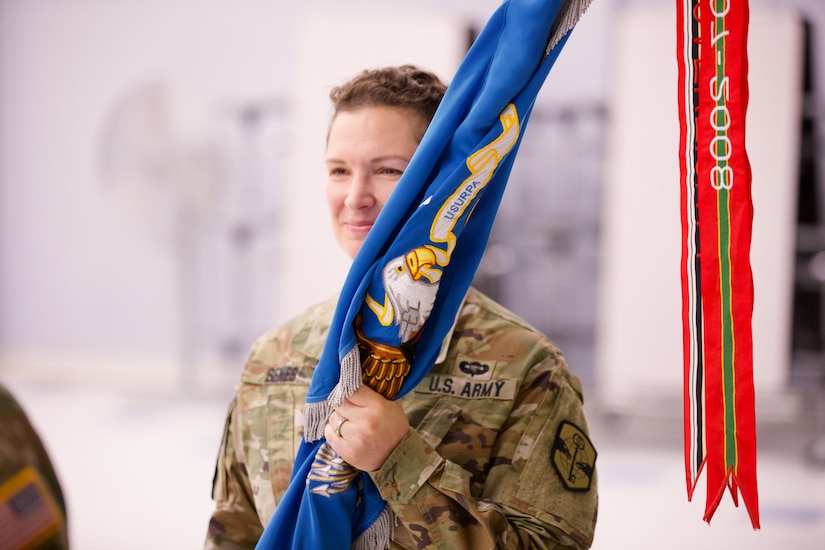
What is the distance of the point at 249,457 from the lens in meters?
1.37

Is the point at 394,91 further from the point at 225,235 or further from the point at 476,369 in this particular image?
the point at 225,235

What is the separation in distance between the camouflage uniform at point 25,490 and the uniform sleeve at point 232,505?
45 centimetres

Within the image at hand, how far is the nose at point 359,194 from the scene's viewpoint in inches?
47.8

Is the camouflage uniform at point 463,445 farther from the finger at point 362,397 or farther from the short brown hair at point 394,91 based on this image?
the short brown hair at point 394,91

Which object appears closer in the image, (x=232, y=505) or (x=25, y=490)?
(x=25, y=490)

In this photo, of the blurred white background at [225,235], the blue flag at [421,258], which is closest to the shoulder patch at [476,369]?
the blue flag at [421,258]

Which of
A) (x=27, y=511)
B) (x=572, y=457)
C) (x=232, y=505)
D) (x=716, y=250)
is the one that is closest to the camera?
(x=27, y=511)

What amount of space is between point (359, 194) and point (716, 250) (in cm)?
49

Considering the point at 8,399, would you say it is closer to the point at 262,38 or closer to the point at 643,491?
the point at 643,491

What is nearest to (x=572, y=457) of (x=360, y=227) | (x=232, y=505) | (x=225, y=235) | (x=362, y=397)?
(x=362, y=397)

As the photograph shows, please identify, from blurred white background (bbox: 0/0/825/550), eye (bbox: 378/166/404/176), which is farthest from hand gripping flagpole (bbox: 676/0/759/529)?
blurred white background (bbox: 0/0/825/550)

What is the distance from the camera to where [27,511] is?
86 centimetres

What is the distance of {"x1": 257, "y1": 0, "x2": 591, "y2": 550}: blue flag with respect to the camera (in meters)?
1.07

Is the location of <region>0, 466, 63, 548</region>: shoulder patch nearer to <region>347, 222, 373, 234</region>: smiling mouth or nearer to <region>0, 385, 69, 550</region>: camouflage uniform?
<region>0, 385, 69, 550</region>: camouflage uniform
